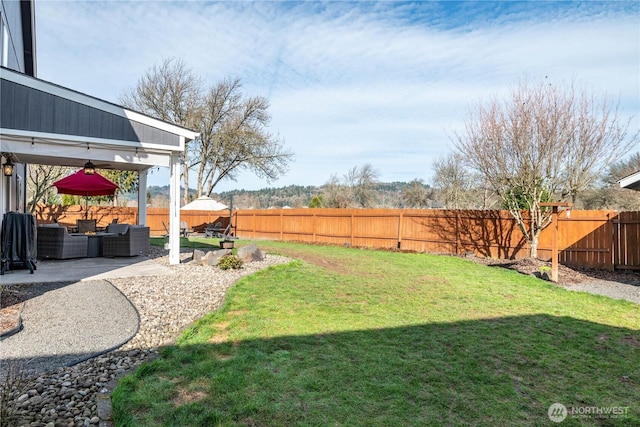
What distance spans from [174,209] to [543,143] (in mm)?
9989

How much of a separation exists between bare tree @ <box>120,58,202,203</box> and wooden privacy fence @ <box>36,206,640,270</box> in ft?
25.0

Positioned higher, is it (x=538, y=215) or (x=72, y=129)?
(x=72, y=129)

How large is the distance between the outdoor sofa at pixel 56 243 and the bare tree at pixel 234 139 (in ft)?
58.5

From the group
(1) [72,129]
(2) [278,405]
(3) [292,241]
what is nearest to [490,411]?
(2) [278,405]

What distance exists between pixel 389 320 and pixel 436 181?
26237mm

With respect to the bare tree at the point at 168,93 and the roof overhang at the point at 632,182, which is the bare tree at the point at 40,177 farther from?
the roof overhang at the point at 632,182

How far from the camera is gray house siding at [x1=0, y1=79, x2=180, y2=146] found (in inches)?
279

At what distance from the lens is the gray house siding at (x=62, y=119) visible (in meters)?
7.09

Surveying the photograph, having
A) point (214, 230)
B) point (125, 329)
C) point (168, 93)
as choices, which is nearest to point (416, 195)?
point (214, 230)

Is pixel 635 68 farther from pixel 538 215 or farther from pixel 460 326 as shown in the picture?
pixel 460 326

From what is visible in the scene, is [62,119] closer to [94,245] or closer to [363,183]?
[94,245]

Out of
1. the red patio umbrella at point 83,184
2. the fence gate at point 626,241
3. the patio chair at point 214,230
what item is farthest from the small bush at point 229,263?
the fence gate at point 626,241

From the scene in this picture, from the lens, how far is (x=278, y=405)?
9.18 ft

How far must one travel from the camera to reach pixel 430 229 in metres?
13.8
